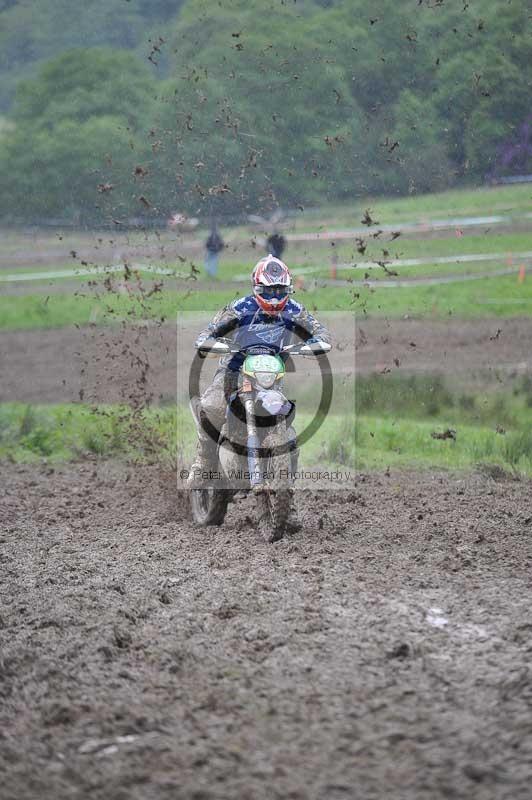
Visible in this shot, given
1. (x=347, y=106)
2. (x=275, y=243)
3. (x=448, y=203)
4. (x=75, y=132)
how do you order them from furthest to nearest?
(x=75, y=132) < (x=448, y=203) < (x=347, y=106) < (x=275, y=243)

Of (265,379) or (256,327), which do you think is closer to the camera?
(265,379)

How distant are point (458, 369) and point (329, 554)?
30.5ft

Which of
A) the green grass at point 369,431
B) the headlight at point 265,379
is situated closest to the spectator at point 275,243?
the green grass at point 369,431

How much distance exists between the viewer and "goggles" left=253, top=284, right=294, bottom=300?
28.3 ft

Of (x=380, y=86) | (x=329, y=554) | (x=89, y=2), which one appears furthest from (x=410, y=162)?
(x=89, y=2)

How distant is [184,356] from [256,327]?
10749 millimetres

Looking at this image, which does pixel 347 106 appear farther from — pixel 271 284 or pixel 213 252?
pixel 213 252

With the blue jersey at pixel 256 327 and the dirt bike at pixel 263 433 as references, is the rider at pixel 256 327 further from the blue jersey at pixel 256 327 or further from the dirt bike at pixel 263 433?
the dirt bike at pixel 263 433

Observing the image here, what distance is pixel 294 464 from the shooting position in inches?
336

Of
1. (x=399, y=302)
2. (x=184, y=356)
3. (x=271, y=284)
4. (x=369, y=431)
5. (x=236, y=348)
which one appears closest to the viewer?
(x=271, y=284)

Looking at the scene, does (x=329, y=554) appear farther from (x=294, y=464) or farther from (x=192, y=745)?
(x=192, y=745)

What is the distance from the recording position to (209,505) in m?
9.59

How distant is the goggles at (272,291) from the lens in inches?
339

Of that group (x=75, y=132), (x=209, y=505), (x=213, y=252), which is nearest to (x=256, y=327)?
(x=209, y=505)
